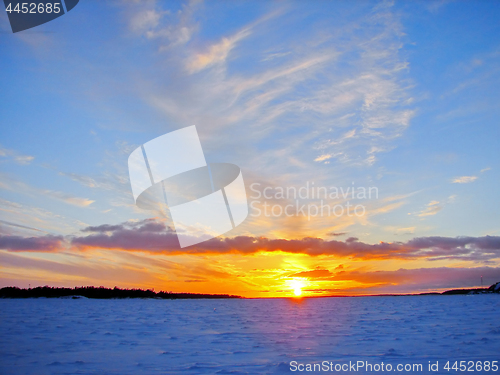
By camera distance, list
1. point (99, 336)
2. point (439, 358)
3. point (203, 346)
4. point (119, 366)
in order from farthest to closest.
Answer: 1. point (99, 336)
2. point (203, 346)
3. point (439, 358)
4. point (119, 366)

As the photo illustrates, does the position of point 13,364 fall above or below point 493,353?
above

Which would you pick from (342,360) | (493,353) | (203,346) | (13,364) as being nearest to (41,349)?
(13,364)

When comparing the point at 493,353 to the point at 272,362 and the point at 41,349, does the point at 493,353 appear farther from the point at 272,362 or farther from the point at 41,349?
the point at 41,349

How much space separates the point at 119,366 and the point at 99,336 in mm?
9877

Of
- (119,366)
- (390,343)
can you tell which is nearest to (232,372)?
(119,366)

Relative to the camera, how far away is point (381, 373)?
39.1 feet

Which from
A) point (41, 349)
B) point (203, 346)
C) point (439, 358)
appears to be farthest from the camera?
point (203, 346)

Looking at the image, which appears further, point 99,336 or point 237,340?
point 99,336

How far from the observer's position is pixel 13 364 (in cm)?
1326

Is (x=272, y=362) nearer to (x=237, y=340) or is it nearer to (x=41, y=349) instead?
(x=237, y=340)

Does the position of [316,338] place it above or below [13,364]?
below

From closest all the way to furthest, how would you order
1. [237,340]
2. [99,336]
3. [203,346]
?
[203,346]
[237,340]
[99,336]

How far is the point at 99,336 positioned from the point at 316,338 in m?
12.9

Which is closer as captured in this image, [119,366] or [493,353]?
[119,366]
